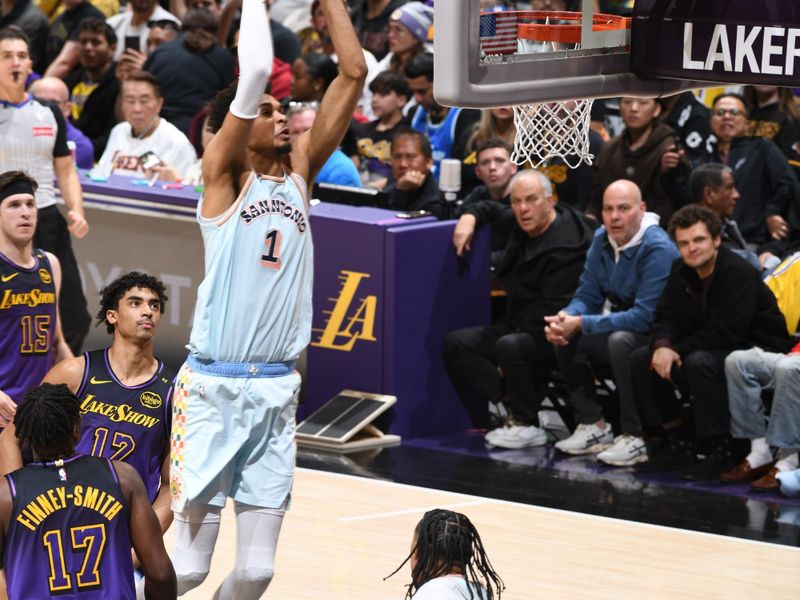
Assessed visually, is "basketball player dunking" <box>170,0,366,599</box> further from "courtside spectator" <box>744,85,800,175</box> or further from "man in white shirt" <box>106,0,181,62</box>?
"man in white shirt" <box>106,0,181,62</box>

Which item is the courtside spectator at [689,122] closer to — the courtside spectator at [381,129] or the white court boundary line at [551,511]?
the courtside spectator at [381,129]

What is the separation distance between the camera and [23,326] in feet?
23.1

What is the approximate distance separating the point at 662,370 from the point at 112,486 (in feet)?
14.9

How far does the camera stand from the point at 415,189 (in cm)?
984

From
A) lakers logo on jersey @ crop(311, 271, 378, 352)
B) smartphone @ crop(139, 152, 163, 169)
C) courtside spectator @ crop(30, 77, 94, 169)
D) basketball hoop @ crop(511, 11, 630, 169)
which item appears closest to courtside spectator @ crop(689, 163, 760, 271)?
lakers logo on jersey @ crop(311, 271, 378, 352)

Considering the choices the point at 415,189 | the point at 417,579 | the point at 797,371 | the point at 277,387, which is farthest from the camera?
the point at 415,189

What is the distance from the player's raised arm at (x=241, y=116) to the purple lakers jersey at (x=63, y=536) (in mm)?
1306

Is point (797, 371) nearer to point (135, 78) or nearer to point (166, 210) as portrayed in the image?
point (166, 210)

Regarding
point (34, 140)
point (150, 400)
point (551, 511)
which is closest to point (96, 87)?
point (34, 140)

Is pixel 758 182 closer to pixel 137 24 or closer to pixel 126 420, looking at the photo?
pixel 126 420

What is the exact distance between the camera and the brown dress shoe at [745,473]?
330 inches

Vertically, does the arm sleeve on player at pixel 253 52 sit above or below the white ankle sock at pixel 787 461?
above

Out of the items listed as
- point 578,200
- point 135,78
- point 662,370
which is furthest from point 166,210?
point 662,370

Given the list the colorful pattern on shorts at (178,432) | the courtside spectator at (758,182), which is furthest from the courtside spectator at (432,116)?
the colorful pattern on shorts at (178,432)
